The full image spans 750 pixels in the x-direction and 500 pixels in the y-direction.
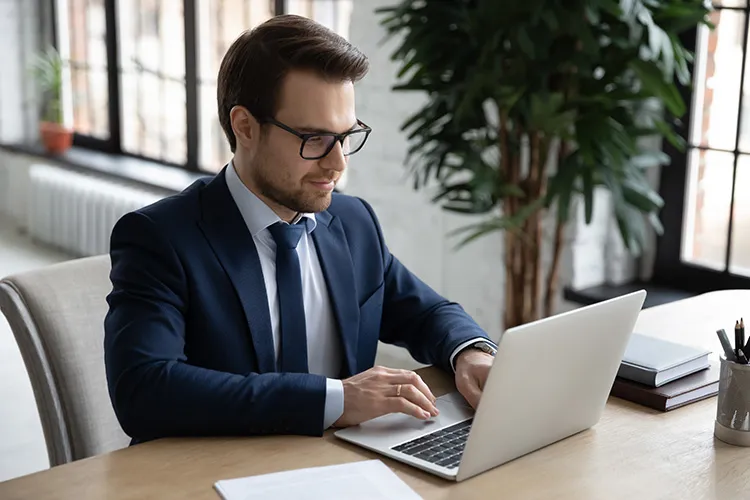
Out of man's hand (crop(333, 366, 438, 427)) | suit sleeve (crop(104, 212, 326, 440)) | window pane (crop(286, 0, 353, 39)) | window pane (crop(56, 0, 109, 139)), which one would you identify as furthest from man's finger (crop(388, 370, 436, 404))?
window pane (crop(56, 0, 109, 139))

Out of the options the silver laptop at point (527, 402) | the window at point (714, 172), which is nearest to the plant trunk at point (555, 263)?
the window at point (714, 172)

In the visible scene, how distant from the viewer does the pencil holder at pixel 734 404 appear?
145 centimetres

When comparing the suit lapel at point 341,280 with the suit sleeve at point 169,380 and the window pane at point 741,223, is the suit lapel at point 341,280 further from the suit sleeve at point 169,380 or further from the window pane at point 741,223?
the window pane at point 741,223

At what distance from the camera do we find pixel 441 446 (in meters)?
1.42

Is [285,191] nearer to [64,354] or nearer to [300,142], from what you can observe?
[300,142]

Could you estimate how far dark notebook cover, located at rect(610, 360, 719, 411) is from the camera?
5.31ft

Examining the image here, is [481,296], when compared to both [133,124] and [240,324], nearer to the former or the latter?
[240,324]

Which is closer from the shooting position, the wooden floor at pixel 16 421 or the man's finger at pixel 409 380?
the man's finger at pixel 409 380

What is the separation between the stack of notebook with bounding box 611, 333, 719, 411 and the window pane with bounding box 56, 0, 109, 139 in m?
4.71

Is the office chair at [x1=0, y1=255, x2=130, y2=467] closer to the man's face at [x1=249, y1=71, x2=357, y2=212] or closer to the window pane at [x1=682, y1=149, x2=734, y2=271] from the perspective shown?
the man's face at [x1=249, y1=71, x2=357, y2=212]

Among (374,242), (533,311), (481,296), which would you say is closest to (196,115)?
(481,296)

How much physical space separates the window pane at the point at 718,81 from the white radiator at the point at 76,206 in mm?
2701

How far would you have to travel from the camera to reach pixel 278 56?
163 cm

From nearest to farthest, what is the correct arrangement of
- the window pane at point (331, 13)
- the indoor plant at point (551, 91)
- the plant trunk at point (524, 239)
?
the indoor plant at point (551, 91)
the plant trunk at point (524, 239)
the window pane at point (331, 13)
